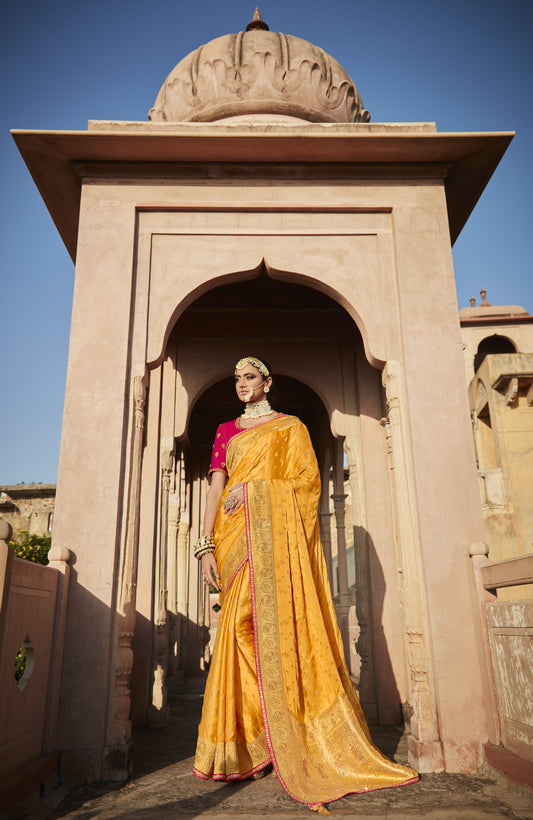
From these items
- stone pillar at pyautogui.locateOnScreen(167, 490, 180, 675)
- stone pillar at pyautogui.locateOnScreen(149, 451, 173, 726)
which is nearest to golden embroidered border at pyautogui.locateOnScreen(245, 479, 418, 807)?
stone pillar at pyautogui.locateOnScreen(149, 451, 173, 726)

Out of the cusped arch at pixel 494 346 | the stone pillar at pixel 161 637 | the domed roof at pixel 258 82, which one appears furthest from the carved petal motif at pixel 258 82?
the cusped arch at pixel 494 346

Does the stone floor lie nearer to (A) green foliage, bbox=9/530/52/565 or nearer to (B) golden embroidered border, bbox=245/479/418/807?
(B) golden embroidered border, bbox=245/479/418/807

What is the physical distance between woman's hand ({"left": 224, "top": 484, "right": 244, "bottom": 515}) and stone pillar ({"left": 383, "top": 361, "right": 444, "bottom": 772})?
1.16m

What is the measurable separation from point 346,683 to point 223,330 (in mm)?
4619

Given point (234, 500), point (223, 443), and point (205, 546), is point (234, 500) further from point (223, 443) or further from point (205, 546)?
point (223, 443)

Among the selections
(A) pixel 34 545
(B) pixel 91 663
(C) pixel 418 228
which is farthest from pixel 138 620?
(A) pixel 34 545

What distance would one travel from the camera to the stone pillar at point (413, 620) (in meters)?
3.85

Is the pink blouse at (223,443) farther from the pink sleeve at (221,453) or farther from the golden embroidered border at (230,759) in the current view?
the golden embroidered border at (230,759)

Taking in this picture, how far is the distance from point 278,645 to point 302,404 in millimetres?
6733

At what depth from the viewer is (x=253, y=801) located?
3.30 metres

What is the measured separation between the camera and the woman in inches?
138

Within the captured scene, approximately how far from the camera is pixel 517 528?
13.0 metres

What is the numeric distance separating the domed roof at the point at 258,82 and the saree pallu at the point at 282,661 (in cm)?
359

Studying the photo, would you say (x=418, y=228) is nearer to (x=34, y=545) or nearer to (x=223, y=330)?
(x=223, y=330)
